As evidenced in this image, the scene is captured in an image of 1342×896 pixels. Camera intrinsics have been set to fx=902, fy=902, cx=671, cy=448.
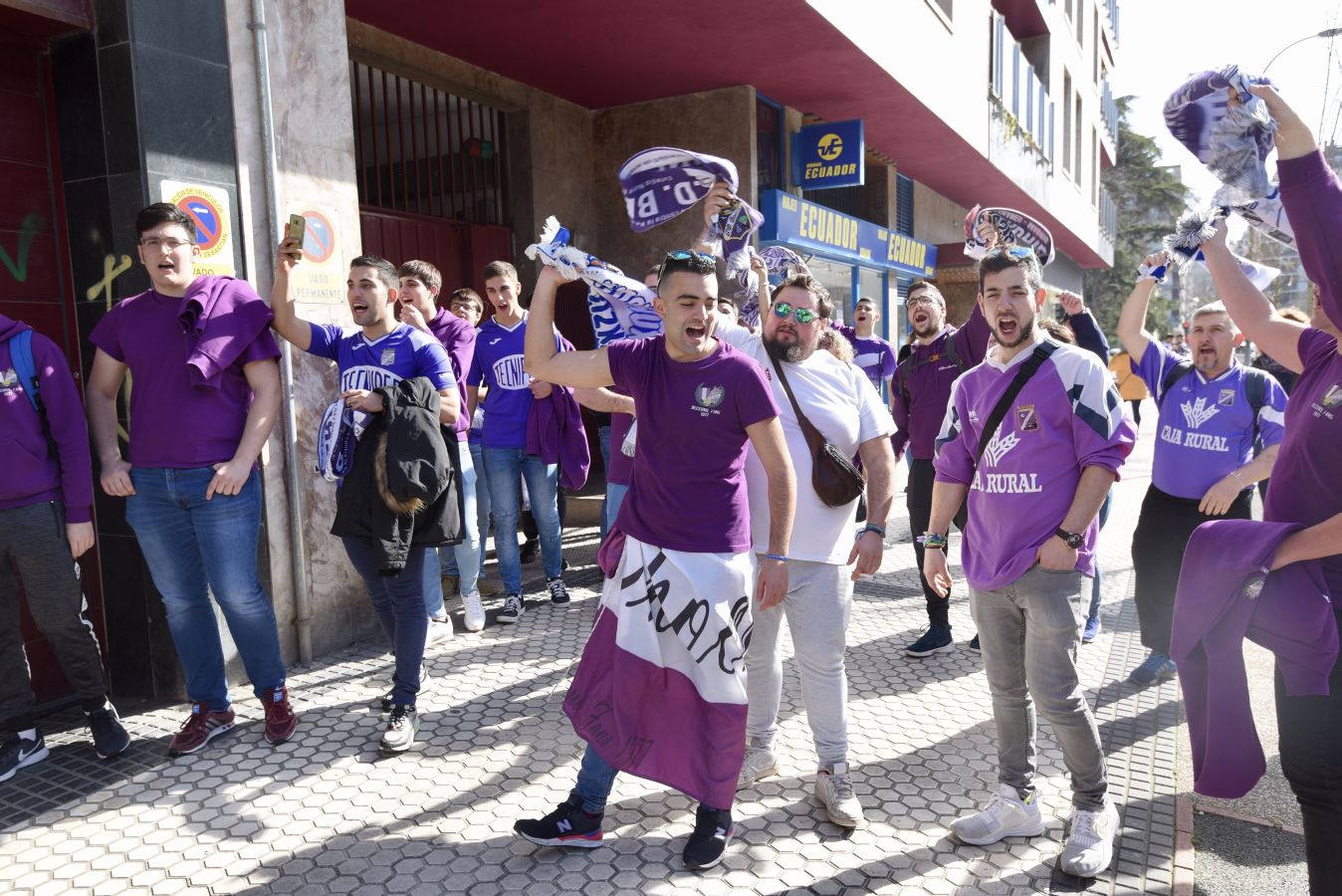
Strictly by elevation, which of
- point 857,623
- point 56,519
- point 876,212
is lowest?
point 857,623

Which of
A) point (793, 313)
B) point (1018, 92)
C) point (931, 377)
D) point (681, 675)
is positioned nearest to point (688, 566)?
point (681, 675)

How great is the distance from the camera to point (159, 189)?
160 inches

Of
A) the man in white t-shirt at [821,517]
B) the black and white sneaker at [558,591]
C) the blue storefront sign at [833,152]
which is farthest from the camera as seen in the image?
the blue storefront sign at [833,152]

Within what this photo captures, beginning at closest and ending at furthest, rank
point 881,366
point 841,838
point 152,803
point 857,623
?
point 841,838
point 152,803
point 857,623
point 881,366

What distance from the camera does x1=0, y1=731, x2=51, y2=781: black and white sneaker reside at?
3.61 m

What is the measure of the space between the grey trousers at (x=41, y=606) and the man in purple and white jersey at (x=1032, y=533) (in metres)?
3.53

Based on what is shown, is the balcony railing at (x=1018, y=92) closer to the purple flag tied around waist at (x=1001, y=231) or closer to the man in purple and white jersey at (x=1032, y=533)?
the purple flag tied around waist at (x=1001, y=231)

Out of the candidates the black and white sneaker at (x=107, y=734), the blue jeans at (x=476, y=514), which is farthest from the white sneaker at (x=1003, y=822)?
the black and white sneaker at (x=107, y=734)

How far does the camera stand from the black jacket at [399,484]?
3762 mm

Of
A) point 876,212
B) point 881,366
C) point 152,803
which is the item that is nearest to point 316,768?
point 152,803

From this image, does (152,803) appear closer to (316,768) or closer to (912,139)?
(316,768)

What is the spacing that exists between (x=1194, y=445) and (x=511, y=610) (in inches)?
152

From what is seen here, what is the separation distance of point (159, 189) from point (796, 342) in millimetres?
2986

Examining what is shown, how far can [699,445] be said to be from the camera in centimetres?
282
